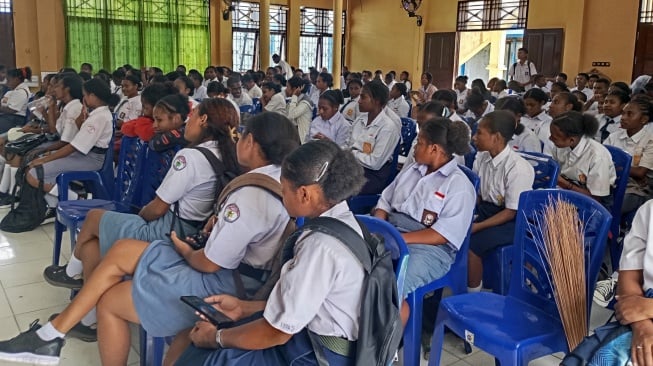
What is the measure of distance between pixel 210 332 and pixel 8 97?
18.4 ft

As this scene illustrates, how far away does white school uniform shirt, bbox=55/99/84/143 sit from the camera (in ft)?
12.9

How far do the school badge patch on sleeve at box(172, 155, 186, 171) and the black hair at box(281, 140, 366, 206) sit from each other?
866 mm

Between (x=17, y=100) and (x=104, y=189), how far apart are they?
3221mm

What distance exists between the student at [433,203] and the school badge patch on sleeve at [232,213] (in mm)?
708

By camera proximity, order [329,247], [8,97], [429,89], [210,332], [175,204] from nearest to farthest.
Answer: [329,247] → [210,332] → [175,204] → [8,97] → [429,89]

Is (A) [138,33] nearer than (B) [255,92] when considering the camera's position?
No

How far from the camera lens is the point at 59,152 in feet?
12.4

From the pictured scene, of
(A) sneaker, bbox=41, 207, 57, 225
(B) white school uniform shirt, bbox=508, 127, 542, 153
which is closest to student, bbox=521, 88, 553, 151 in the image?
(B) white school uniform shirt, bbox=508, 127, 542, 153

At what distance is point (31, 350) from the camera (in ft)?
6.28

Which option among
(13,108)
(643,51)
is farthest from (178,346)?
(643,51)

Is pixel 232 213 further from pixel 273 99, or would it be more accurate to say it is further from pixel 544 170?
pixel 273 99

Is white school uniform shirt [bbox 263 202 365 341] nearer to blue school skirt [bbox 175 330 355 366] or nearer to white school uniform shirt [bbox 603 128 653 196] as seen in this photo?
blue school skirt [bbox 175 330 355 366]

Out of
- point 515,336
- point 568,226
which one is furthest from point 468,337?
point 568,226

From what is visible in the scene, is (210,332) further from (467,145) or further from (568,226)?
(467,145)
